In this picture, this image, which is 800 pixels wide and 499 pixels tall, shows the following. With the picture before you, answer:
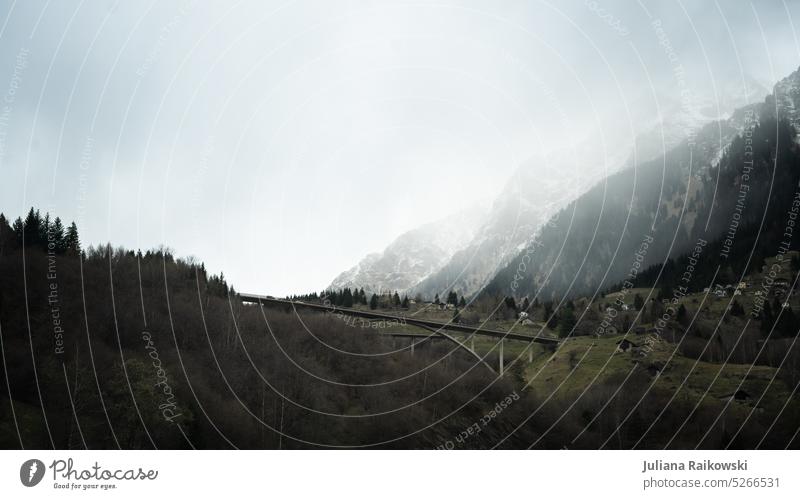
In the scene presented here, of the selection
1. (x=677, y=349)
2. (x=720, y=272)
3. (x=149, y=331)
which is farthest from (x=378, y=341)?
(x=720, y=272)

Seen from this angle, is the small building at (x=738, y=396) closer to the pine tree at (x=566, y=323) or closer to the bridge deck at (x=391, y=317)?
the bridge deck at (x=391, y=317)

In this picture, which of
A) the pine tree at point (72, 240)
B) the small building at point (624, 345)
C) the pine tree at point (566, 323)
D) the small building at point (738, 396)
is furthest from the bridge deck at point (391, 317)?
the small building at point (738, 396)

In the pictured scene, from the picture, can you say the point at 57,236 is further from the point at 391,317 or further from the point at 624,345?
the point at 624,345

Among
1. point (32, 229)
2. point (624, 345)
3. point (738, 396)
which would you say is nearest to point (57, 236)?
point (32, 229)

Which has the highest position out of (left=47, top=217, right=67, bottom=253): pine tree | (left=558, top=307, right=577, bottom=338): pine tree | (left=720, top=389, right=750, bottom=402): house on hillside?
(left=47, top=217, right=67, bottom=253): pine tree

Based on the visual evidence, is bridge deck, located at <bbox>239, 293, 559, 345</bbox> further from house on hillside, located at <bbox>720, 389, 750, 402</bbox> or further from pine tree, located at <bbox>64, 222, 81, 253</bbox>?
house on hillside, located at <bbox>720, 389, 750, 402</bbox>

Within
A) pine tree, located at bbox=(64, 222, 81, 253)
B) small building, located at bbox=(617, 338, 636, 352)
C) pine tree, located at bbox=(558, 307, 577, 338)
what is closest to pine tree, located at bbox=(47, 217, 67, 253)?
pine tree, located at bbox=(64, 222, 81, 253)

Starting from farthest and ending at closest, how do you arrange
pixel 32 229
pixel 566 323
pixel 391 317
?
pixel 566 323 → pixel 391 317 → pixel 32 229

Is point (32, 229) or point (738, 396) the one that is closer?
point (32, 229)

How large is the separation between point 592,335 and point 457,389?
253 feet

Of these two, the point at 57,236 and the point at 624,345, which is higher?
the point at 57,236

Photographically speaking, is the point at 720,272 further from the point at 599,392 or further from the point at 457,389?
the point at 457,389

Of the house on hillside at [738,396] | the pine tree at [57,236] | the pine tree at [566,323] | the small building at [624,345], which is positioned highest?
the pine tree at [57,236]

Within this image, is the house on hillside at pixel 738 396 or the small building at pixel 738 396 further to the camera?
the small building at pixel 738 396
